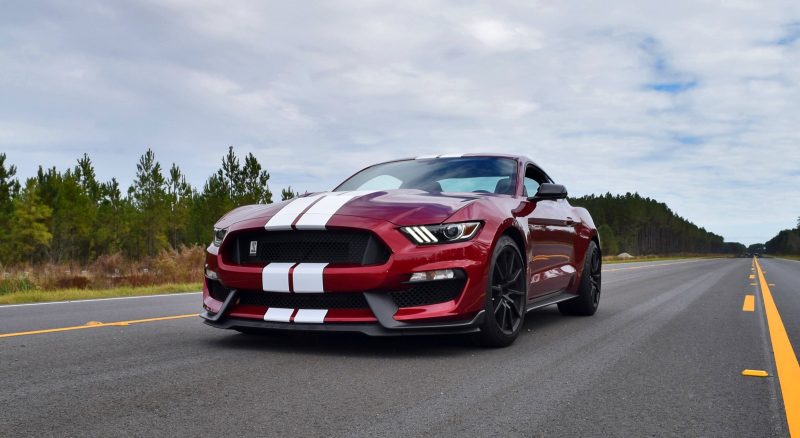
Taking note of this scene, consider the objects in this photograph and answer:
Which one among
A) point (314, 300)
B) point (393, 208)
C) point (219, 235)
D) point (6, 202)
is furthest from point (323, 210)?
point (6, 202)

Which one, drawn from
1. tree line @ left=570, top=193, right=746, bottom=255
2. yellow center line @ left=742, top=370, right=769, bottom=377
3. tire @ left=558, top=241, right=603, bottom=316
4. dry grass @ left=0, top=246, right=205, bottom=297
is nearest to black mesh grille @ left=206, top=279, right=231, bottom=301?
yellow center line @ left=742, top=370, right=769, bottom=377

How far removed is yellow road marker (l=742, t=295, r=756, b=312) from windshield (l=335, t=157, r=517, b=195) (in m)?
4.14

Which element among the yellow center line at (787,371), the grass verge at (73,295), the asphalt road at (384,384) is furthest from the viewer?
the grass verge at (73,295)

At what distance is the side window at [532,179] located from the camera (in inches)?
230

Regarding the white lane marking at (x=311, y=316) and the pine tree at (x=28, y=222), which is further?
the pine tree at (x=28, y=222)

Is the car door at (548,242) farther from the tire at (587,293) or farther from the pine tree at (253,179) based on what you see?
the pine tree at (253,179)

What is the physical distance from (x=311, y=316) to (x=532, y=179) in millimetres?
3109

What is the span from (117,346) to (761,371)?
13.4ft

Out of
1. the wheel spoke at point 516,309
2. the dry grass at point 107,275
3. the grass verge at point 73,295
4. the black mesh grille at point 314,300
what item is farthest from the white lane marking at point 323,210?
the dry grass at point 107,275

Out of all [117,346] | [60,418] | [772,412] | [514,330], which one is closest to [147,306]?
[117,346]

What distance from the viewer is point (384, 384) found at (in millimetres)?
3230

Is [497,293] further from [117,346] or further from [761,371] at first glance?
[117,346]

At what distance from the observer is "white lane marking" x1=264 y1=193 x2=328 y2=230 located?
162 inches

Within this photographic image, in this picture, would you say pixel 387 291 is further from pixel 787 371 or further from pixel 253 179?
pixel 253 179
